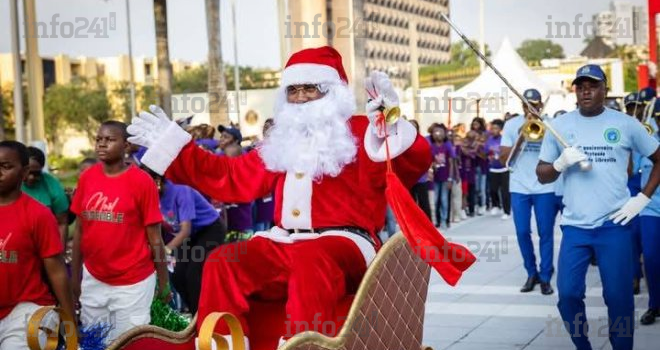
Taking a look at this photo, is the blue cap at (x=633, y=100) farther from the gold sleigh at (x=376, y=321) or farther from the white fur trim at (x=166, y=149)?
the white fur trim at (x=166, y=149)

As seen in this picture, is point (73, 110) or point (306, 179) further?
point (73, 110)

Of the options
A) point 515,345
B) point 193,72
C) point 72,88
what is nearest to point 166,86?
point 515,345

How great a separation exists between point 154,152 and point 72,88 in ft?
233

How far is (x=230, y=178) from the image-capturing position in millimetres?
5566

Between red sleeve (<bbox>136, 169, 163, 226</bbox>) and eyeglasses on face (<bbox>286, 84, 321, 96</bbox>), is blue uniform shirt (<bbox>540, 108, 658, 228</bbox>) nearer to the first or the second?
eyeglasses on face (<bbox>286, 84, 321, 96</bbox>)

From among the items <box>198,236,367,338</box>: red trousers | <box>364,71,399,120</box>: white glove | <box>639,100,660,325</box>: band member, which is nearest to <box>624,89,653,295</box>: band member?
<box>639,100,660,325</box>: band member

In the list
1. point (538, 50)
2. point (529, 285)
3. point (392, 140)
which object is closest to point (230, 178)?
point (392, 140)

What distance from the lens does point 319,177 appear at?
5.33m

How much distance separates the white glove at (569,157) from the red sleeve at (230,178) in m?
1.93

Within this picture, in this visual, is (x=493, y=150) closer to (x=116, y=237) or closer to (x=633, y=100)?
(x=633, y=100)

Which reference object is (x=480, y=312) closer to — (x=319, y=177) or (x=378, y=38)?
(x=319, y=177)

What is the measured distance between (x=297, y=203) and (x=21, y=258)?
150 centimetres

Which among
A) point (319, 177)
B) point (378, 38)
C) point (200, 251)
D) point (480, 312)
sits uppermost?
point (378, 38)

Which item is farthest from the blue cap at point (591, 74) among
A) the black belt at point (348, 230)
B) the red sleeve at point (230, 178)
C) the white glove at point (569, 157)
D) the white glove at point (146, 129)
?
the white glove at point (146, 129)
